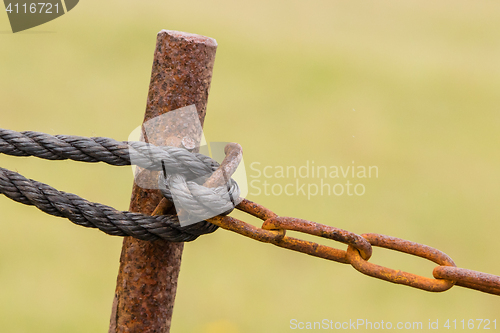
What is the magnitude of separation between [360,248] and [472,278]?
4.5 inches

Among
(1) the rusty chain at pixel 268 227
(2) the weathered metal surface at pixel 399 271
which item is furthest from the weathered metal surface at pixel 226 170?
(2) the weathered metal surface at pixel 399 271

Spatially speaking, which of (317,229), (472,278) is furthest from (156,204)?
(472,278)

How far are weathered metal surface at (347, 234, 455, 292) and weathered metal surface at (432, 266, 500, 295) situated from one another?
10 millimetres

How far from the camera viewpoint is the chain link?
16.5 inches

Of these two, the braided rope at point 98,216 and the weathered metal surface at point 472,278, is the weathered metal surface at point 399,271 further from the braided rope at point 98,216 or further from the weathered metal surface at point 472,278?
the braided rope at point 98,216

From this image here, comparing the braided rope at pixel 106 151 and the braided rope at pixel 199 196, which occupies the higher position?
the braided rope at pixel 106 151

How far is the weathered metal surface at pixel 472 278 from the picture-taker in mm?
412

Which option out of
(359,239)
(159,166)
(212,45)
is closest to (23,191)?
(159,166)

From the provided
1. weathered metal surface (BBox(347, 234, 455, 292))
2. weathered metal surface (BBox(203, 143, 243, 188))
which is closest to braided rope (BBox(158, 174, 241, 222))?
weathered metal surface (BBox(203, 143, 243, 188))

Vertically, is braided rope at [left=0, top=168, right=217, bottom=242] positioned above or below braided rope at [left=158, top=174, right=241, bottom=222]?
below

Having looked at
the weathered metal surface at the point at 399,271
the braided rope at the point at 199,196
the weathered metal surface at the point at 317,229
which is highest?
the braided rope at the point at 199,196

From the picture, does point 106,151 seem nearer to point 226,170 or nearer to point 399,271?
point 226,170

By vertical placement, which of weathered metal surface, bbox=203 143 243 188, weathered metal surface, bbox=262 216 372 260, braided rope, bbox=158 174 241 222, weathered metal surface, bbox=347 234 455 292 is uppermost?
weathered metal surface, bbox=203 143 243 188

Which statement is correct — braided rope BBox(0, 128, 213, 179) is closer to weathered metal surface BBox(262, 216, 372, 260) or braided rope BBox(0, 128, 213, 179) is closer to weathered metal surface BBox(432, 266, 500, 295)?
weathered metal surface BBox(262, 216, 372, 260)
